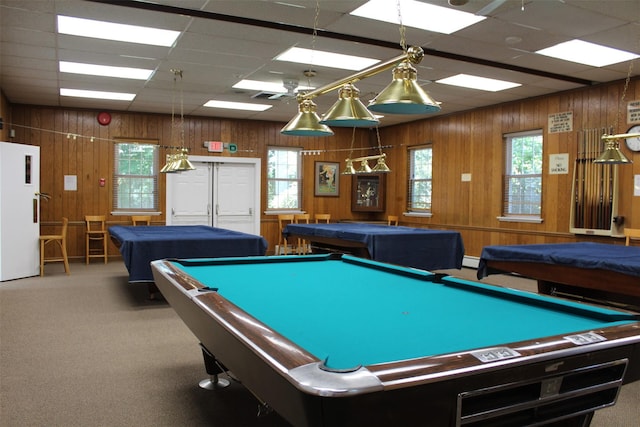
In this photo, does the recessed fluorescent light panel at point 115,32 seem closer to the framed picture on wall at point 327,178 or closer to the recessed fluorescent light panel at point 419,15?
the recessed fluorescent light panel at point 419,15

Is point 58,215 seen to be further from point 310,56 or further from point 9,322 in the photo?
point 310,56

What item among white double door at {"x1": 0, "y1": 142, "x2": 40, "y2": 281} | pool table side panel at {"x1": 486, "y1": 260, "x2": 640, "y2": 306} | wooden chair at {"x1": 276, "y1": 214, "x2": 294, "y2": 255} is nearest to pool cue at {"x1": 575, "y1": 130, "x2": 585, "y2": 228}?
pool table side panel at {"x1": 486, "y1": 260, "x2": 640, "y2": 306}

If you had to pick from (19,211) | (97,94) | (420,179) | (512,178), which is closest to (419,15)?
(512,178)

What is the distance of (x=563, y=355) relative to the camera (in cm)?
150

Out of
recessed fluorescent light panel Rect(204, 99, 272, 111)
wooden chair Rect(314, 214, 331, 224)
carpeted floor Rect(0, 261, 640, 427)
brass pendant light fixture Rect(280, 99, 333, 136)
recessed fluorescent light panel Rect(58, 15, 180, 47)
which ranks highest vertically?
recessed fluorescent light panel Rect(58, 15, 180, 47)

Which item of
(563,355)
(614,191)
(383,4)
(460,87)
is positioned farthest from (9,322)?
(614,191)

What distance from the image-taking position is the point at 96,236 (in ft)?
28.8

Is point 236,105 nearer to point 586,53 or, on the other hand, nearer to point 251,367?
point 586,53

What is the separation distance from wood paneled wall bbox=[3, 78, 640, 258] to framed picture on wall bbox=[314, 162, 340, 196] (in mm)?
129

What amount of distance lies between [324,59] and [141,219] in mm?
5031

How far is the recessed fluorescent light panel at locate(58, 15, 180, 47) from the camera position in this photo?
15.1ft

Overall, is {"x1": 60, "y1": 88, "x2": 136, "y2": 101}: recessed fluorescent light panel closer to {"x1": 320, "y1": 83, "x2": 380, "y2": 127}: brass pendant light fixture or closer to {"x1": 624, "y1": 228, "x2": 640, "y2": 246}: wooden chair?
{"x1": 320, "y1": 83, "x2": 380, "y2": 127}: brass pendant light fixture

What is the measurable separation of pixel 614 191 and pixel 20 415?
21.3 ft

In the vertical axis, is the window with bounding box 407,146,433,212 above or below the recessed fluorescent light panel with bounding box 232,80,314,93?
below
